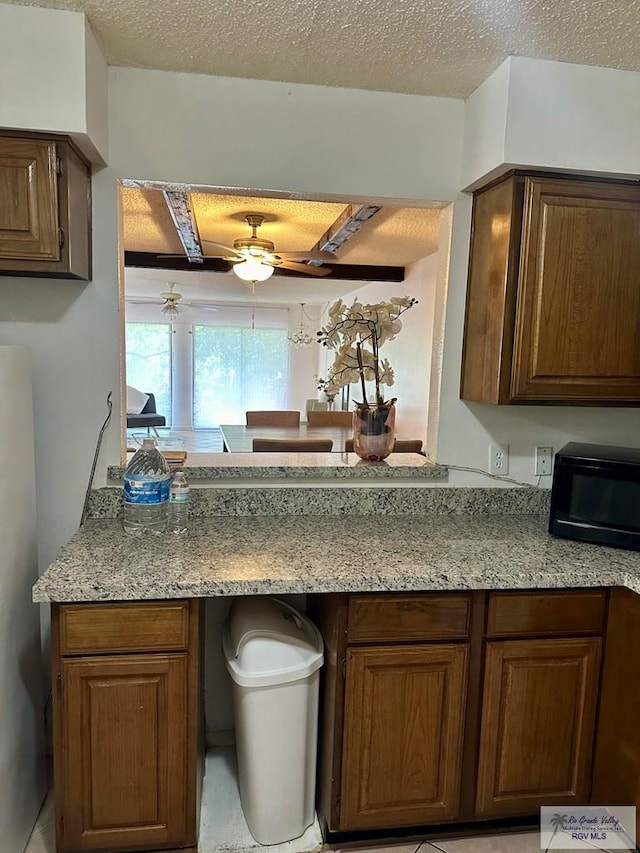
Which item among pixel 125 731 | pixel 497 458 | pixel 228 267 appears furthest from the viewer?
pixel 228 267

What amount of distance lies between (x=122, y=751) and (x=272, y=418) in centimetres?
402

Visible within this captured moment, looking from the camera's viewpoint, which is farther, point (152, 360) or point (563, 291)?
point (152, 360)

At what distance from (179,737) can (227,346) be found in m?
7.54

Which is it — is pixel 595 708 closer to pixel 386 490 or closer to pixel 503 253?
pixel 386 490

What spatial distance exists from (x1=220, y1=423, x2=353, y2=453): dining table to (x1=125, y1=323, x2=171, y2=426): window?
3860 millimetres

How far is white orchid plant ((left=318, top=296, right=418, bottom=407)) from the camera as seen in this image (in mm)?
2035

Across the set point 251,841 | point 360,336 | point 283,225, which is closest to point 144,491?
point 360,336

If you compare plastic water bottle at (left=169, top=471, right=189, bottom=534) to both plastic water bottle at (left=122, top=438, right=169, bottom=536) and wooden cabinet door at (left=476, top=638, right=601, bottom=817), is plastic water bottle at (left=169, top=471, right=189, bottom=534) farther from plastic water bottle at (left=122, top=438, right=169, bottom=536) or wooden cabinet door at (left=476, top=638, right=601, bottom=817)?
wooden cabinet door at (left=476, top=638, right=601, bottom=817)

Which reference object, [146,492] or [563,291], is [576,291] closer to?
[563,291]

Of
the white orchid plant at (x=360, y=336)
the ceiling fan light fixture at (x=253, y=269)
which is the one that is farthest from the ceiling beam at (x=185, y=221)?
the white orchid plant at (x=360, y=336)

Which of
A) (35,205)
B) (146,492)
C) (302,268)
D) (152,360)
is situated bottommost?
(146,492)

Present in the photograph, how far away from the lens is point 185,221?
315 centimetres

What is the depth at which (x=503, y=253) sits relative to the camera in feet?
5.71

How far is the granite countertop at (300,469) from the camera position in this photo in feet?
6.27
